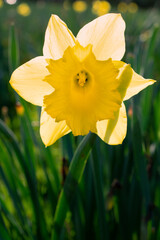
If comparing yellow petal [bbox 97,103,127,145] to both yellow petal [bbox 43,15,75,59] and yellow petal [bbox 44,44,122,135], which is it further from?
yellow petal [bbox 43,15,75,59]

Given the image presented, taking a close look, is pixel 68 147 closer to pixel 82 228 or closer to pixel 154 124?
pixel 82 228

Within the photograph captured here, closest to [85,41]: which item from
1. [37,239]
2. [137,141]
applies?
[137,141]

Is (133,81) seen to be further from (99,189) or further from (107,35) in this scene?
(99,189)

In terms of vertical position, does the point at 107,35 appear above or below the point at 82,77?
above

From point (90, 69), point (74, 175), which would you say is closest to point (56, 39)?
point (90, 69)

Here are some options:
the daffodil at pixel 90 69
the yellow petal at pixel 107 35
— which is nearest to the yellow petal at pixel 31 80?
the daffodil at pixel 90 69
